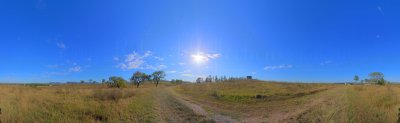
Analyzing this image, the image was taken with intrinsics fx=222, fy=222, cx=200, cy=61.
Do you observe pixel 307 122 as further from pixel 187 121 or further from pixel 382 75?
pixel 382 75

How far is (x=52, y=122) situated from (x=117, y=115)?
241 cm

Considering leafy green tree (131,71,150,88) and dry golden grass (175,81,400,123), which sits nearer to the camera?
dry golden grass (175,81,400,123)

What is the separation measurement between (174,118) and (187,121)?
0.84m

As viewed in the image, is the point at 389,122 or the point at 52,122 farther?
the point at 52,122

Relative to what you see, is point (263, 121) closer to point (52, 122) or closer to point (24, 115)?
point (52, 122)

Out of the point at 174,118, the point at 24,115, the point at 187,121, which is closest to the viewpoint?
the point at 24,115

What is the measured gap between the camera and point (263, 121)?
947 cm

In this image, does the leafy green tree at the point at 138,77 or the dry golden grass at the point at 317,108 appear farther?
the leafy green tree at the point at 138,77

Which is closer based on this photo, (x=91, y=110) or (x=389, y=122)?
(x=389, y=122)

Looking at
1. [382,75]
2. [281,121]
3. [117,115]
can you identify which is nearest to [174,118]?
[117,115]

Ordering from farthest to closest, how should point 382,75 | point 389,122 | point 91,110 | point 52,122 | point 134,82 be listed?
point 134,82 < point 382,75 < point 91,110 < point 52,122 < point 389,122

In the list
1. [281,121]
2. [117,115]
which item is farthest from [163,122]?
[281,121]

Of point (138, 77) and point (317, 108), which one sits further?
point (138, 77)

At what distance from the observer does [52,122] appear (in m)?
7.96
